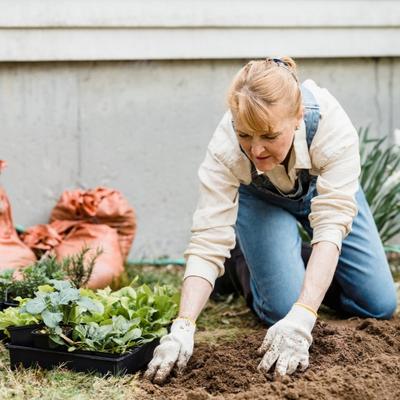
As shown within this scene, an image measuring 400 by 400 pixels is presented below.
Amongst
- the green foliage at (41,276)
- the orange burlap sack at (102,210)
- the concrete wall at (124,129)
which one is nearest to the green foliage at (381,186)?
the concrete wall at (124,129)

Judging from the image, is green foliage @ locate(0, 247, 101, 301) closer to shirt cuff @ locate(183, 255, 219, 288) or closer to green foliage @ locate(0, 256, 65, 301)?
green foliage @ locate(0, 256, 65, 301)

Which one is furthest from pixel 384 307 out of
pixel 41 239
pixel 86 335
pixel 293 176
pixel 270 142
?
pixel 41 239

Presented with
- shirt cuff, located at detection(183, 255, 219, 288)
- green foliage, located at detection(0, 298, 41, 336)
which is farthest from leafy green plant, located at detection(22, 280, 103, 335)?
shirt cuff, located at detection(183, 255, 219, 288)

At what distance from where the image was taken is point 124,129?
4922mm

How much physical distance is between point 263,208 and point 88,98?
1435 millimetres

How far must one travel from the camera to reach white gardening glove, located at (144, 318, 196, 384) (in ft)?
10.1

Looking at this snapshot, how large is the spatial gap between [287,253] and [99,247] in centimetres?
103

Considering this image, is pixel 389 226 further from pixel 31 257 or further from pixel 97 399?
pixel 97 399

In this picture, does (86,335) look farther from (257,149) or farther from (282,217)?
(282,217)

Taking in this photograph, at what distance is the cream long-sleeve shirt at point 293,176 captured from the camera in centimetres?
332

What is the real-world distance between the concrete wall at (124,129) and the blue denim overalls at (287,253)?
1.16 m

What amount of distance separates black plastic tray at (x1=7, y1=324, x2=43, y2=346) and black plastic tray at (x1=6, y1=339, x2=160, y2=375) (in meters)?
0.02

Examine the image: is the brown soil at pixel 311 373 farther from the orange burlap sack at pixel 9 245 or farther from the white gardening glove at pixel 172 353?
the orange burlap sack at pixel 9 245

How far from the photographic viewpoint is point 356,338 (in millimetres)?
3363
